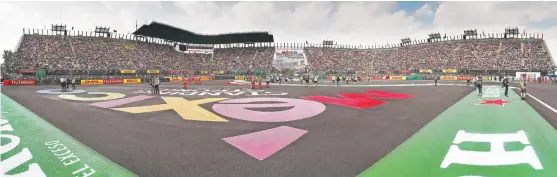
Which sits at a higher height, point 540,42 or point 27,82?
point 540,42

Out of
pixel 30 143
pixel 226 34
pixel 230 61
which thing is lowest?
pixel 30 143

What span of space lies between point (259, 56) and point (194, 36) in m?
20.4

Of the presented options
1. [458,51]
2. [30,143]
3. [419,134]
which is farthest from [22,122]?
[458,51]

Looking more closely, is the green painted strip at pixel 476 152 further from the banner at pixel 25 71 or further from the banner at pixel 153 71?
the banner at pixel 153 71

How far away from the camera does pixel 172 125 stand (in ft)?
32.1

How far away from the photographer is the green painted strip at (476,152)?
17.2 feet

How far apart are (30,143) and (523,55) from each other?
316 feet

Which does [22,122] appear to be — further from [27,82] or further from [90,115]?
[27,82]

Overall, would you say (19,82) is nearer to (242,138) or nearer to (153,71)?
(153,71)

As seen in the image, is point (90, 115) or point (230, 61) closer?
point (90, 115)

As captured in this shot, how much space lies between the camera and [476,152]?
6.36 m

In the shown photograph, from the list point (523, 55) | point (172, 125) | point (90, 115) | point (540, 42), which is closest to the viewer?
point (172, 125)

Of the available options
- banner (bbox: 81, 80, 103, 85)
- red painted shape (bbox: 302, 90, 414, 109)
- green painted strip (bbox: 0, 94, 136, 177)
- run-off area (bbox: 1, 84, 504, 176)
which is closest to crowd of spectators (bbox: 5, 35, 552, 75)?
banner (bbox: 81, 80, 103, 85)

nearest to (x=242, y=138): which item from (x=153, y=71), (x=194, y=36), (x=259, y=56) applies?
(x=153, y=71)
